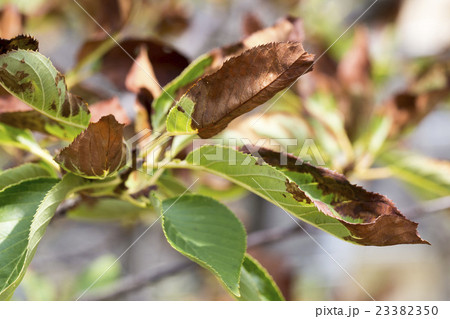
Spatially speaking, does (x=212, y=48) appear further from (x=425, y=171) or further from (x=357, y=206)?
(x=357, y=206)

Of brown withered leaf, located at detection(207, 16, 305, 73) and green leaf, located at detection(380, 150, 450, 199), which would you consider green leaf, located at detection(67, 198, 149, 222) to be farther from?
green leaf, located at detection(380, 150, 450, 199)

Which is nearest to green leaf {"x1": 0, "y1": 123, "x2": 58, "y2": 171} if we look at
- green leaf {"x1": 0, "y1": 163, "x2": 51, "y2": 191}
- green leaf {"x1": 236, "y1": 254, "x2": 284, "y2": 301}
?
green leaf {"x1": 0, "y1": 163, "x2": 51, "y2": 191}

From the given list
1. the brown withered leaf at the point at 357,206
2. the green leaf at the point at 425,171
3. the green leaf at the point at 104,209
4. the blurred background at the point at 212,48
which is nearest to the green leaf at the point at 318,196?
the brown withered leaf at the point at 357,206

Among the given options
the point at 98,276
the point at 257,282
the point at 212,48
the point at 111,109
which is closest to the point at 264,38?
the point at 111,109

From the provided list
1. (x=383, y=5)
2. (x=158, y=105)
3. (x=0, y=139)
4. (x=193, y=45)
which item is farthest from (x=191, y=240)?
(x=383, y=5)

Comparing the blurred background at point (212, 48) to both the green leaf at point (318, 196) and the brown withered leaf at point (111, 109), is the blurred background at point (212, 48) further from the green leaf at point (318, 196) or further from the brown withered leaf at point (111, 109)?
the green leaf at point (318, 196)
